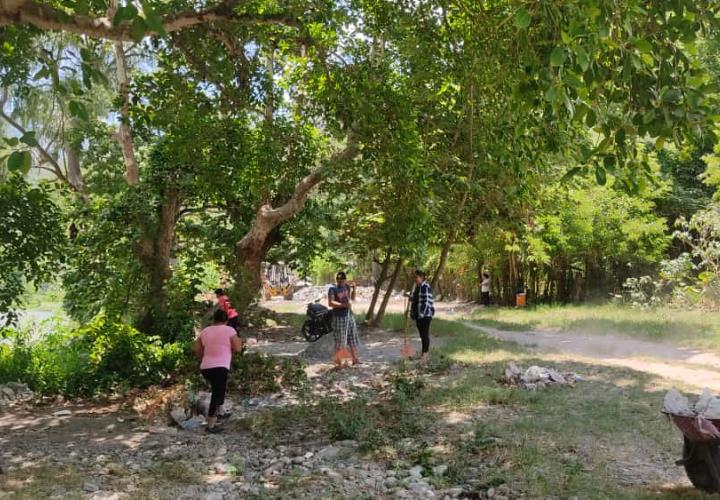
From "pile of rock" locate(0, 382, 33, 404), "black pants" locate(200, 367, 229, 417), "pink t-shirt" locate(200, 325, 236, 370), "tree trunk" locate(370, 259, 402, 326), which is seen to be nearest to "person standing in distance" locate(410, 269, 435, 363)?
"pink t-shirt" locate(200, 325, 236, 370)

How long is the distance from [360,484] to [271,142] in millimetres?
5913

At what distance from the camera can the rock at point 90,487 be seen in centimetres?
563

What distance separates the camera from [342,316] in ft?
37.8

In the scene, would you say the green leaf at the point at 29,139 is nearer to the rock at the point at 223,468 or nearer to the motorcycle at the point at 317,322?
the rock at the point at 223,468

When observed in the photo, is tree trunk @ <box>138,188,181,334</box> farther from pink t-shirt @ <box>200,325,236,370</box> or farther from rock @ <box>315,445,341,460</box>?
rock @ <box>315,445,341,460</box>

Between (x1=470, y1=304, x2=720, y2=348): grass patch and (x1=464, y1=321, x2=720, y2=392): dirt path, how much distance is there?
1.85ft

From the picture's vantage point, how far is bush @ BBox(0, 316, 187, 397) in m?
9.93

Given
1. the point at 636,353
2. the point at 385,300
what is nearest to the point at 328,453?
the point at 636,353

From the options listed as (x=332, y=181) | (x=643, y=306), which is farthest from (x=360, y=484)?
(x=643, y=306)

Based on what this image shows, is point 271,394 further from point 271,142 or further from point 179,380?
point 271,142

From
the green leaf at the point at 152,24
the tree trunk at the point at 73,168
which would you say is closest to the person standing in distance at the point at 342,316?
the green leaf at the point at 152,24

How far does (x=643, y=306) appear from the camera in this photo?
740 inches

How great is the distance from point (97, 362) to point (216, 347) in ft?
10.9

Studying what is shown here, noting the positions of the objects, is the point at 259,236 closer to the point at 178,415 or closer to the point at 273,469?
the point at 178,415
